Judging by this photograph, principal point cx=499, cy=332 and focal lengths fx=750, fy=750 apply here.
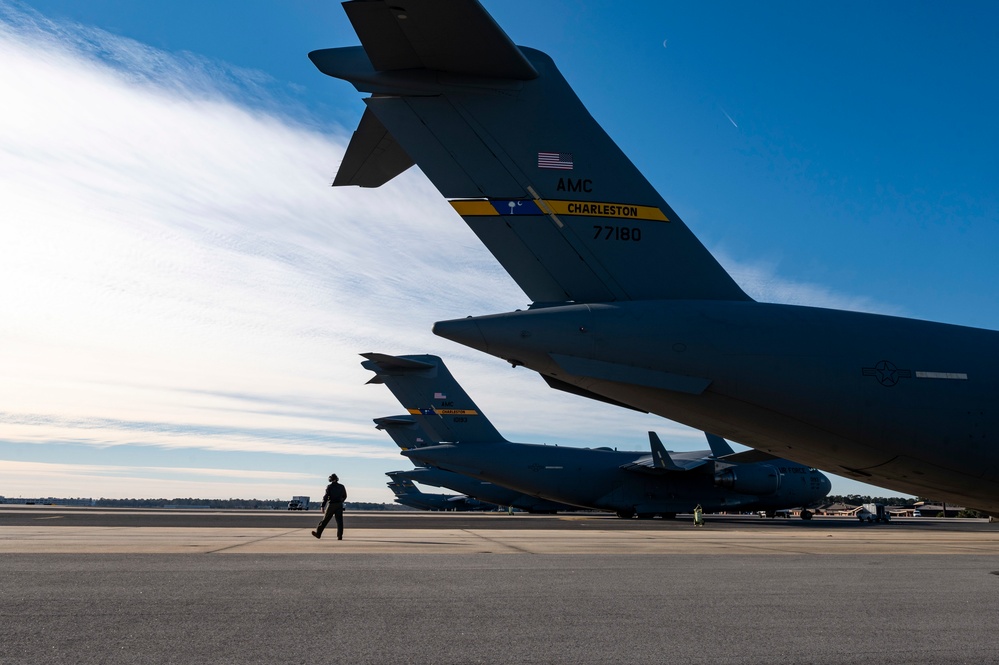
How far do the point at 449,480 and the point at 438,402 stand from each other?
29.4ft

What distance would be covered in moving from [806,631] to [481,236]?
170 inches

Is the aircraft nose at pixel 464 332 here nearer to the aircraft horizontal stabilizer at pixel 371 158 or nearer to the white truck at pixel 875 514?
the aircraft horizontal stabilizer at pixel 371 158

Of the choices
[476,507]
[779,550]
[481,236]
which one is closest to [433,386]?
[779,550]

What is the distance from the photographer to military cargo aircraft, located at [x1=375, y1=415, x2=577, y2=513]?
3541 centimetres

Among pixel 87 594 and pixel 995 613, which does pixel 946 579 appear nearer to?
pixel 995 613

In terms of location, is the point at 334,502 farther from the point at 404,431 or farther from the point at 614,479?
the point at 404,431

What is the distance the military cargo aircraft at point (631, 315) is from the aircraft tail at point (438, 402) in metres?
23.8

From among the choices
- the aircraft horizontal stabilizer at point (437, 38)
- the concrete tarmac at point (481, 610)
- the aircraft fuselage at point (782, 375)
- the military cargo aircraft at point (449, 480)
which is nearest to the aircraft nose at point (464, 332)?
the aircraft fuselage at point (782, 375)

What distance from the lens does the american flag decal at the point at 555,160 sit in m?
7.28

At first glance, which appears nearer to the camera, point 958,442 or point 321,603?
point 321,603

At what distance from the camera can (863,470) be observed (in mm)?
7230

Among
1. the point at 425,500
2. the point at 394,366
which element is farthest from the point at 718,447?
the point at 425,500

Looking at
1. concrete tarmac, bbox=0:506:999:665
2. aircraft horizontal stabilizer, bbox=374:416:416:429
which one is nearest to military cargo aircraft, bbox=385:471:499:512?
aircraft horizontal stabilizer, bbox=374:416:416:429

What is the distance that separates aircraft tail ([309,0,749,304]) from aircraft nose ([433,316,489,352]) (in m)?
0.74
